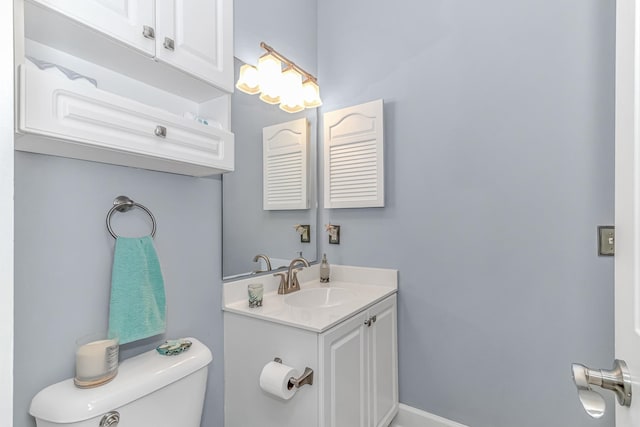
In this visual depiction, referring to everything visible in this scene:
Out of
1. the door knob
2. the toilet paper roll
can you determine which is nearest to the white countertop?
the toilet paper roll

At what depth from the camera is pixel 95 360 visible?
2.77 ft

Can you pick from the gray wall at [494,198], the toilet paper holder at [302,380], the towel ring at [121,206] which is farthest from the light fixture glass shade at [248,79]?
the toilet paper holder at [302,380]

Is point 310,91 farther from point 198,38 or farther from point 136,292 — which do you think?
point 136,292

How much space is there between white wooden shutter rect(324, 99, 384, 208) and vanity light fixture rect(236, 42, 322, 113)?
0.21 meters

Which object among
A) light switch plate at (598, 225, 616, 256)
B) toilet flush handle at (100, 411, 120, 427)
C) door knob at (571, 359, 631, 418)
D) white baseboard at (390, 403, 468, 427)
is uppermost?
light switch plate at (598, 225, 616, 256)

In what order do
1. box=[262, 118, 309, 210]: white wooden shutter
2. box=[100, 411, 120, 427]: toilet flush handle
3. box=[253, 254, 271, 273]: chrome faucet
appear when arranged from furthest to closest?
1. box=[262, 118, 309, 210]: white wooden shutter
2. box=[253, 254, 271, 273]: chrome faucet
3. box=[100, 411, 120, 427]: toilet flush handle

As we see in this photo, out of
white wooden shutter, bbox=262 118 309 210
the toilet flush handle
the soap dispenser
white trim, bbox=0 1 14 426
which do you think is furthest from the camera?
the soap dispenser

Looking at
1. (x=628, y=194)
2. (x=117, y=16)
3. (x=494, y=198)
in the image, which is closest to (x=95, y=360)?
(x=117, y=16)

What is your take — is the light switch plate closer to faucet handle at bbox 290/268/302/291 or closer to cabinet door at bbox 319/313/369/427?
cabinet door at bbox 319/313/369/427

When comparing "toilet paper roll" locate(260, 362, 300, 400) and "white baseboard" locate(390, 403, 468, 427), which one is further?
"white baseboard" locate(390, 403, 468, 427)

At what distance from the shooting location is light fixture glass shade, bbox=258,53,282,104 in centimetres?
155

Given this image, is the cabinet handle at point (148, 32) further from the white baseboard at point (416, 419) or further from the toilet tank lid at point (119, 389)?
the white baseboard at point (416, 419)

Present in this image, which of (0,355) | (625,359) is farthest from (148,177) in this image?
(625,359)

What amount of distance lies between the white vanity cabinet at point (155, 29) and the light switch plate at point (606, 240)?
164cm
